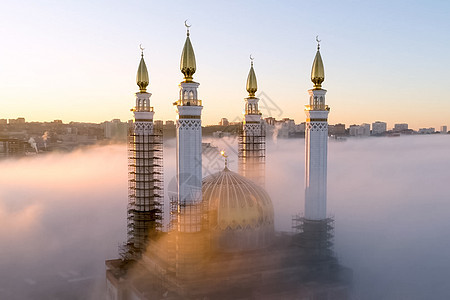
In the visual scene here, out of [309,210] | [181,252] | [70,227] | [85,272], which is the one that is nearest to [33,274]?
[85,272]

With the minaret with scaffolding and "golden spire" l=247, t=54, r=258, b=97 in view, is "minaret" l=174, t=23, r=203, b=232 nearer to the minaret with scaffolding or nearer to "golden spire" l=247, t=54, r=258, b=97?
the minaret with scaffolding

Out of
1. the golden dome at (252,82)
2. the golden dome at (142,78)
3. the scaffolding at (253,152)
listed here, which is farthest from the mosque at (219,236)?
the golden dome at (252,82)

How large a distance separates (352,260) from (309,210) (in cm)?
1770

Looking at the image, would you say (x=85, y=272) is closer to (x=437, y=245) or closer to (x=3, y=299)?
(x=3, y=299)

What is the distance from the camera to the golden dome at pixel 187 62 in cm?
2835

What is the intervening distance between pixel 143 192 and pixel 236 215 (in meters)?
10.9

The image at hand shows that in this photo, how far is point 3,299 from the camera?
5016 cm

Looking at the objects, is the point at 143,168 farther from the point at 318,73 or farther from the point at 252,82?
the point at 318,73

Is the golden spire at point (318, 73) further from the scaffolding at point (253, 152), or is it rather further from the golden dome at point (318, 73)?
the scaffolding at point (253, 152)

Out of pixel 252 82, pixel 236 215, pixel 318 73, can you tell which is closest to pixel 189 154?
pixel 236 215

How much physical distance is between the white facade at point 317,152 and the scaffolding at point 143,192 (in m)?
14.1

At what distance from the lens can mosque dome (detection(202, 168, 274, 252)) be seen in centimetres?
2947

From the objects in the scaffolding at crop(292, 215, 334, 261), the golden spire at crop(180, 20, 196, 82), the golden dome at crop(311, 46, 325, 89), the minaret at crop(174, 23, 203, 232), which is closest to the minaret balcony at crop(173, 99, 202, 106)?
the minaret at crop(174, 23, 203, 232)

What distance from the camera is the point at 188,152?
27906mm
